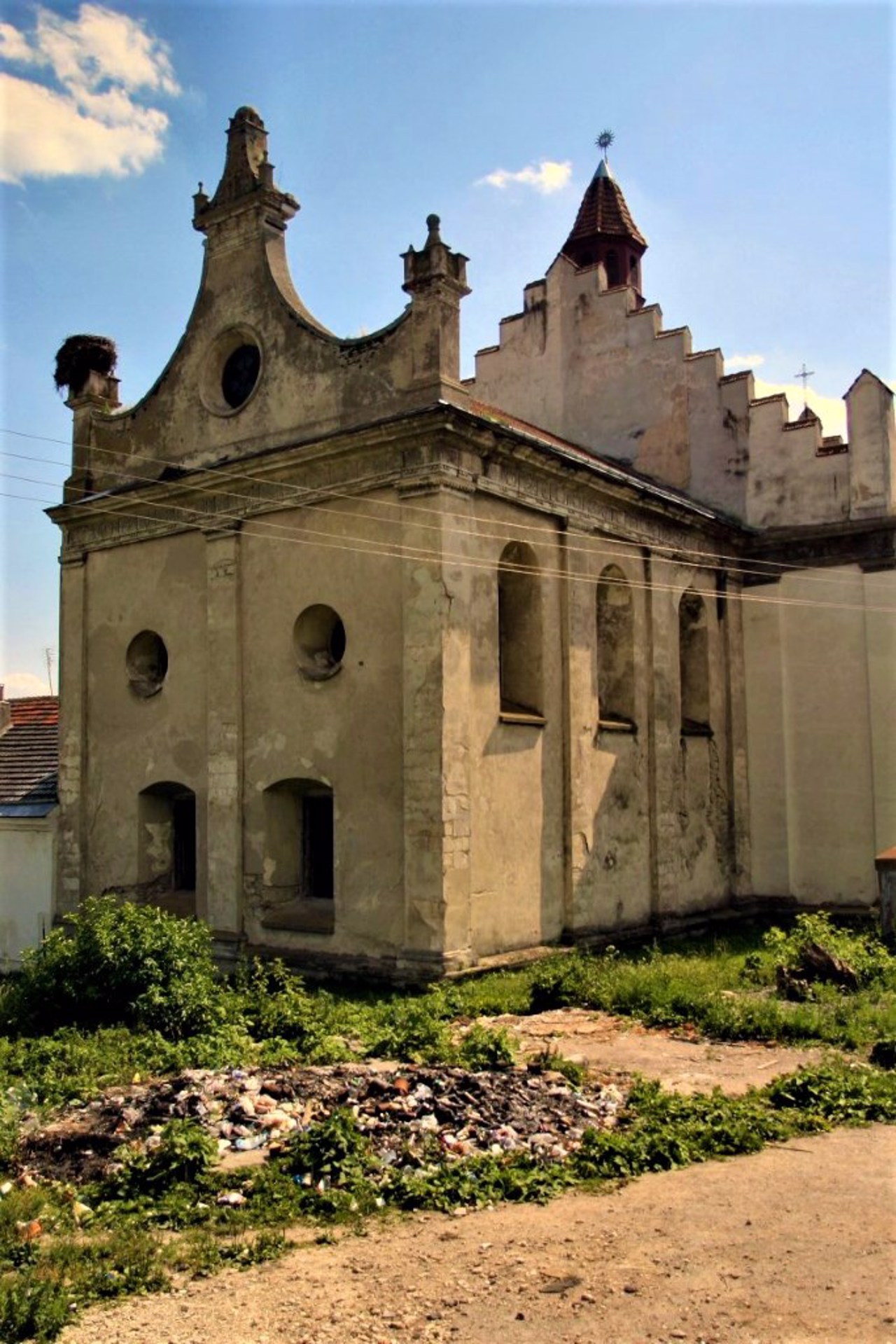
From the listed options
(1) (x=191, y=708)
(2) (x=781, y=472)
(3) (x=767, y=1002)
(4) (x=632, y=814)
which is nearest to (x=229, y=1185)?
(3) (x=767, y=1002)

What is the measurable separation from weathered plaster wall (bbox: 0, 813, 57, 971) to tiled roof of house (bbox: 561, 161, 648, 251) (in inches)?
709

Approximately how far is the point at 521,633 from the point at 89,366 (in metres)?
9.42

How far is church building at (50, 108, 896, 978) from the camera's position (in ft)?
48.4

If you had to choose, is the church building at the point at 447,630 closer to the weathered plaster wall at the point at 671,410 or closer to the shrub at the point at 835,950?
the weathered plaster wall at the point at 671,410

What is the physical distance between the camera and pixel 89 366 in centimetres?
2008

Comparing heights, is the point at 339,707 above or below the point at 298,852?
above

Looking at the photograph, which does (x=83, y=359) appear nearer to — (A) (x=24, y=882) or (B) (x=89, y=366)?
(B) (x=89, y=366)

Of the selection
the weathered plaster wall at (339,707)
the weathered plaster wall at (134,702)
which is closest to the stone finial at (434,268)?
the weathered plaster wall at (339,707)

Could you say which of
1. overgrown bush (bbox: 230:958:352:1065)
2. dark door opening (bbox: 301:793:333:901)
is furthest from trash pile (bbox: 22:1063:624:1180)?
dark door opening (bbox: 301:793:333:901)

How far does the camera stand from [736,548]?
72.4 feet

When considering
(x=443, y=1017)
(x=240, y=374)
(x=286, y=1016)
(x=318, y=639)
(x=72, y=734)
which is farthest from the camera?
(x=72, y=734)

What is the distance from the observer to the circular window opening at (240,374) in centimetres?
1734

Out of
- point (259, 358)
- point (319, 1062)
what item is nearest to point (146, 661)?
point (259, 358)

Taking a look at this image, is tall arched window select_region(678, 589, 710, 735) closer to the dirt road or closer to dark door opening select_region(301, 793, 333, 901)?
dark door opening select_region(301, 793, 333, 901)
